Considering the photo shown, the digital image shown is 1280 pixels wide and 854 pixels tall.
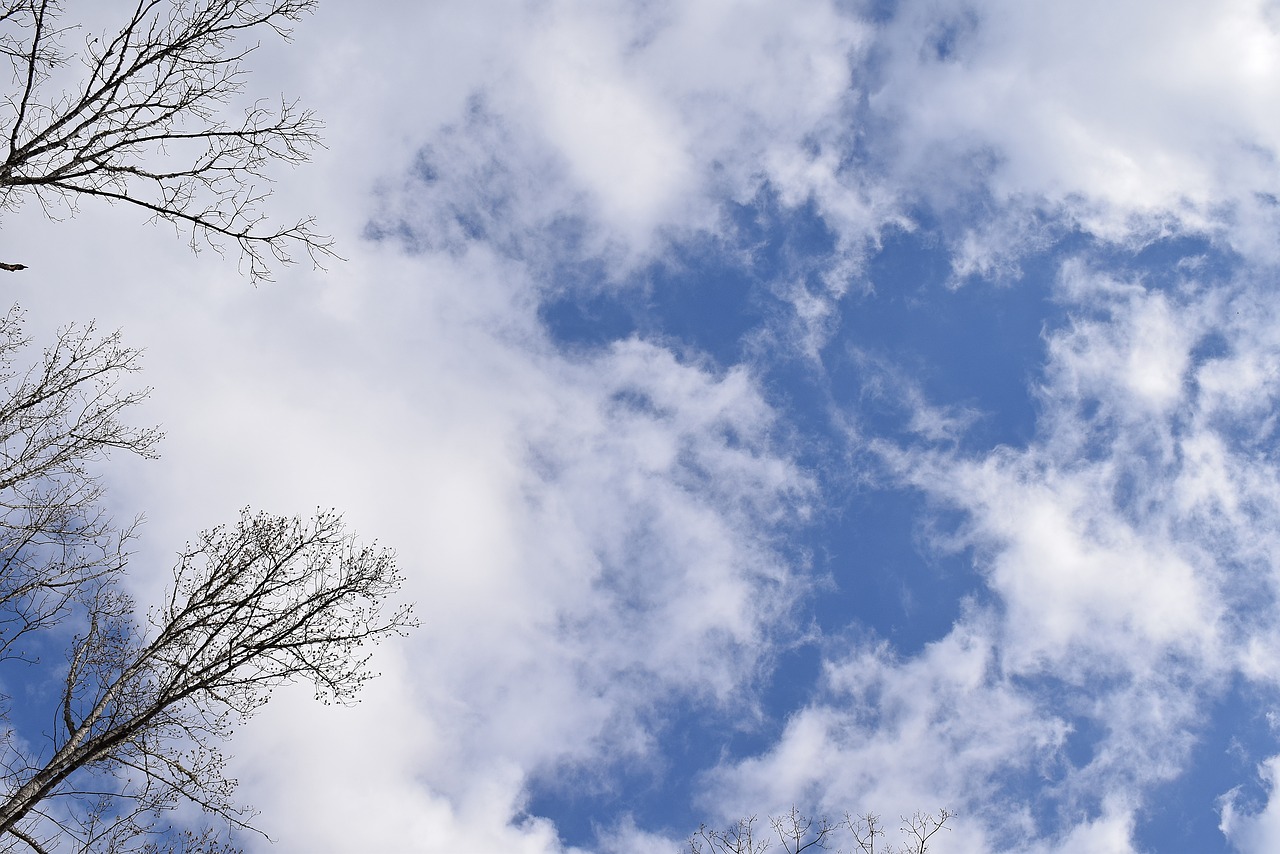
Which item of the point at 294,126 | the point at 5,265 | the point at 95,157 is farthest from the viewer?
the point at 294,126

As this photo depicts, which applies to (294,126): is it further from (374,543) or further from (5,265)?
(374,543)

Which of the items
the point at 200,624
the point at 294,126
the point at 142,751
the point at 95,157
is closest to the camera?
the point at 95,157

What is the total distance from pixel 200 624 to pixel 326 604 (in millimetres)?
1694

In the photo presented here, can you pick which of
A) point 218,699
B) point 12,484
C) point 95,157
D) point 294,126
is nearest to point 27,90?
point 95,157

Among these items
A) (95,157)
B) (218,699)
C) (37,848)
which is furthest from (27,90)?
(37,848)

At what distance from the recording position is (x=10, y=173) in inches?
232

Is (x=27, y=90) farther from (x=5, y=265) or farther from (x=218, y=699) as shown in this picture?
(x=218, y=699)

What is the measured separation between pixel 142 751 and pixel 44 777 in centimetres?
96

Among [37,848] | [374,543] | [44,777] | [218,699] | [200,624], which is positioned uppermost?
[374,543]

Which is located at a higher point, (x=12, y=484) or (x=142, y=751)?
(x=12, y=484)

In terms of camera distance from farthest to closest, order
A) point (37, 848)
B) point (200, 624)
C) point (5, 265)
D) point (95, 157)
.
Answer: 1. point (200, 624)
2. point (37, 848)
3. point (95, 157)
4. point (5, 265)

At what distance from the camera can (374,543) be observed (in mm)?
11133

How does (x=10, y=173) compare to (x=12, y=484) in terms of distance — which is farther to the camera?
(x=12, y=484)

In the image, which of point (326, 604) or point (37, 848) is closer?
point (37, 848)
